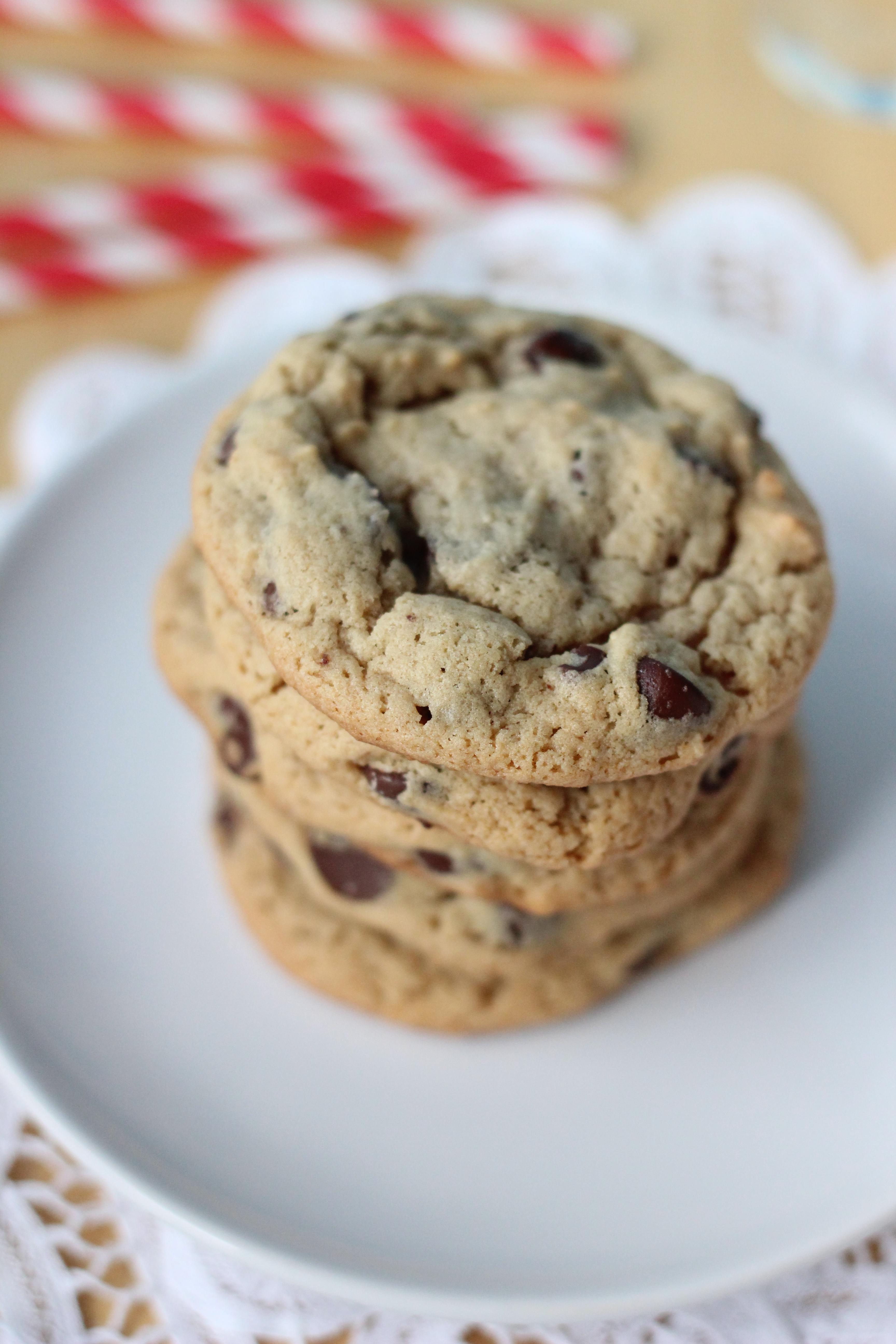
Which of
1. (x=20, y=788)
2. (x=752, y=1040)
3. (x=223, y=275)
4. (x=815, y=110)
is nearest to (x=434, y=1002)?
(x=752, y=1040)

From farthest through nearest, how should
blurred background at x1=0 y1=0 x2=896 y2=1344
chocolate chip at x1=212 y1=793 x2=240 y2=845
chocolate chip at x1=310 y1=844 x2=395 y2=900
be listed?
blurred background at x1=0 y1=0 x2=896 y2=1344, chocolate chip at x1=212 y1=793 x2=240 y2=845, chocolate chip at x1=310 y1=844 x2=395 y2=900

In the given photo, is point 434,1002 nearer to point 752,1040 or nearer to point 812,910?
point 752,1040

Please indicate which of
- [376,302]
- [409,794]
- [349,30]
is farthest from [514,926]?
[349,30]

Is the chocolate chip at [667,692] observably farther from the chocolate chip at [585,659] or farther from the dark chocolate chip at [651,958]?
the dark chocolate chip at [651,958]

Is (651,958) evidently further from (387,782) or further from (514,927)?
(387,782)

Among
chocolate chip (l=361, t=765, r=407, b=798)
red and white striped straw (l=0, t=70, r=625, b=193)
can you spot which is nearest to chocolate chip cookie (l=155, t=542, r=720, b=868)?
chocolate chip (l=361, t=765, r=407, b=798)

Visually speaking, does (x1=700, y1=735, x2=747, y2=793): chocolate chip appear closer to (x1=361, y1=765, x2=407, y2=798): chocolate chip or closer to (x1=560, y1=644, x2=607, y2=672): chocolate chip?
(x1=560, y1=644, x2=607, y2=672): chocolate chip
